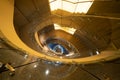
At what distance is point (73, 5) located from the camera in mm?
3543

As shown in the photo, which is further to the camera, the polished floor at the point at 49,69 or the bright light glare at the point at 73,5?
the bright light glare at the point at 73,5

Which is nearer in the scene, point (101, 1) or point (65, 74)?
point (65, 74)

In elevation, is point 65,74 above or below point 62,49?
below

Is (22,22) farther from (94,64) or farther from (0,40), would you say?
(94,64)

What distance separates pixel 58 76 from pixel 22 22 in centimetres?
210

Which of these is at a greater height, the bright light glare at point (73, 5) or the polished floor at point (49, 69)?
the bright light glare at point (73, 5)

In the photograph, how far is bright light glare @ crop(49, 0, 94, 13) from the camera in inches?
127

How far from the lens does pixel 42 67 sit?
126cm

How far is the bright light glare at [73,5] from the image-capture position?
10.6 feet

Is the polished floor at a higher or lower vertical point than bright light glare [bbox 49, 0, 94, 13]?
A: lower

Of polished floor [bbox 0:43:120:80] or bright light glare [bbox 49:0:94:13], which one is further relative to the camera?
bright light glare [bbox 49:0:94:13]

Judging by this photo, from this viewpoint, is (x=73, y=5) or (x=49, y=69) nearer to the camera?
(x=49, y=69)

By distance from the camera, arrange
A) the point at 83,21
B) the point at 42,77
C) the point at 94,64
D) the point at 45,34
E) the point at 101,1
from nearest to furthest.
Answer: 1. the point at 42,77
2. the point at 94,64
3. the point at 101,1
4. the point at 83,21
5. the point at 45,34

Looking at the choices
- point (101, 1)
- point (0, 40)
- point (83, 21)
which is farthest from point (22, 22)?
point (0, 40)
